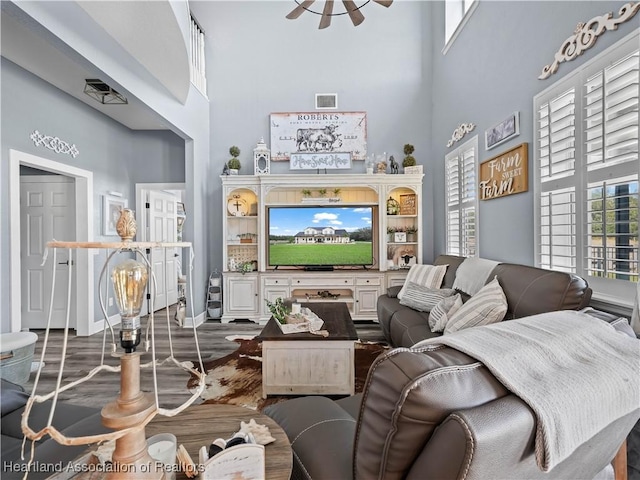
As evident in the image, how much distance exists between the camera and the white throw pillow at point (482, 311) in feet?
6.92

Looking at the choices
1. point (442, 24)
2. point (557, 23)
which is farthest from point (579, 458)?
point (442, 24)

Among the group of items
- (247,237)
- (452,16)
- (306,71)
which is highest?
(452,16)

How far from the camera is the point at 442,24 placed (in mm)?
4316

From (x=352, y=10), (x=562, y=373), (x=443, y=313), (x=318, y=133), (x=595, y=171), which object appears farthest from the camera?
(x=318, y=133)

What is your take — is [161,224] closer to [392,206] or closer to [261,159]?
[261,159]

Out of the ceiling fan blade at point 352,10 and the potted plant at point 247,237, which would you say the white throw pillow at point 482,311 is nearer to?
the ceiling fan blade at point 352,10

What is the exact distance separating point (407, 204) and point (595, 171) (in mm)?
2728

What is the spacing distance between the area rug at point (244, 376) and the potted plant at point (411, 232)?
6.10ft

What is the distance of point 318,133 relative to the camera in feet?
15.6

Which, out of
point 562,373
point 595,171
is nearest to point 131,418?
point 562,373

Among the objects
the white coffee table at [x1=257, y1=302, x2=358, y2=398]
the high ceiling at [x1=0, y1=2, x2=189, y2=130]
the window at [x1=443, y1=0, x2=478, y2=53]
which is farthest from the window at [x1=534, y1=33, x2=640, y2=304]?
the high ceiling at [x1=0, y1=2, x2=189, y2=130]

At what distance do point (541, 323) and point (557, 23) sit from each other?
2446 millimetres

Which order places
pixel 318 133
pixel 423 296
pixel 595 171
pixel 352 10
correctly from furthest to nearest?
pixel 318 133 < pixel 423 296 < pixel 352 10 < pixel 595 171

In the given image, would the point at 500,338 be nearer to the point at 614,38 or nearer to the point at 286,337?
the point at 286,337
